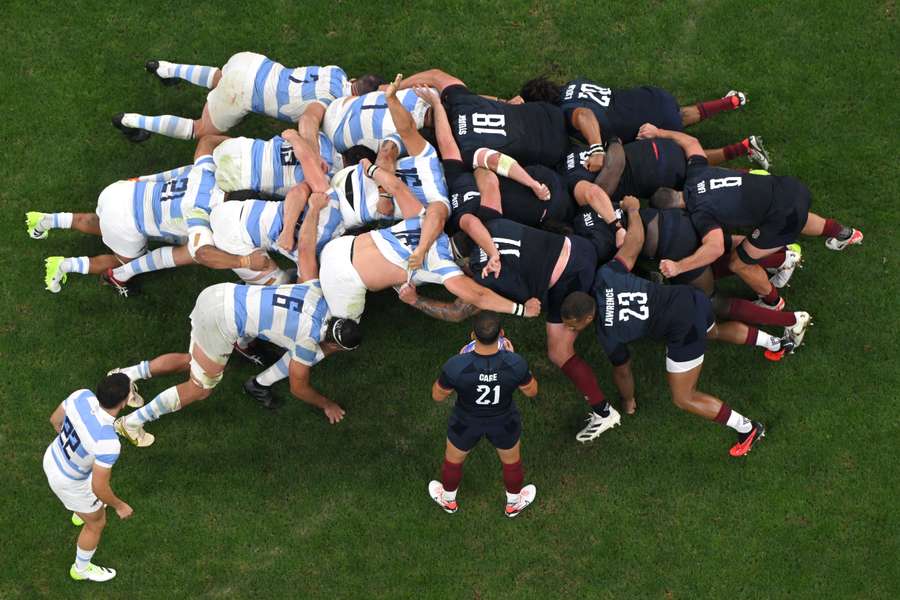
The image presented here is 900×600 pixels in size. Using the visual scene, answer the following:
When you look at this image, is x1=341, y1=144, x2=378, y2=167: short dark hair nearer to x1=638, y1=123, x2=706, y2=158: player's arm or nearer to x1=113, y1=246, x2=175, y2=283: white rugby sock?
x1=113, y1=246, x2=175, y2=283: white rugby sock

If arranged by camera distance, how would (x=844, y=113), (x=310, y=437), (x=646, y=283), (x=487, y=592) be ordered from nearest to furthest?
(x=646, y=283)
(x=487, y=592)
(x=310, y=437)
(x=844, y=113)

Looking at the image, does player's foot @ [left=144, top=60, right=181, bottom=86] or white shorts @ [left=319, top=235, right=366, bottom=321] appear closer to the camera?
white shorts @ [left=319, top=235, right=366, bottom=321]

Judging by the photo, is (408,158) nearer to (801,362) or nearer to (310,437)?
(310,437)

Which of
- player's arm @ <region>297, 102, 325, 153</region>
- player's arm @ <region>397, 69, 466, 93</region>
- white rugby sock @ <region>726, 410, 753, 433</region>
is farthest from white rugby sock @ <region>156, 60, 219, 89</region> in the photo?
white rugby sock @ <region>726, 410, 753, 433</region>

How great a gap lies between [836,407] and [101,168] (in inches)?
286

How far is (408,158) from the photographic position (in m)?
7.30

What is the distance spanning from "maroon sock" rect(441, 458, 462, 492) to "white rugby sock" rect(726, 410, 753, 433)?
7.66 ft

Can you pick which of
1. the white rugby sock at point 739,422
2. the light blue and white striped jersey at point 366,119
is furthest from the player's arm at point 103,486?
the white rugby sock at point 739,422

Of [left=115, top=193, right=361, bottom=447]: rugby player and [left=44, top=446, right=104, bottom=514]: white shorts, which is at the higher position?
[left=115, top=193, right=361, bottom=447]: rugby player

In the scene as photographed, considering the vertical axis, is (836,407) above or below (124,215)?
below

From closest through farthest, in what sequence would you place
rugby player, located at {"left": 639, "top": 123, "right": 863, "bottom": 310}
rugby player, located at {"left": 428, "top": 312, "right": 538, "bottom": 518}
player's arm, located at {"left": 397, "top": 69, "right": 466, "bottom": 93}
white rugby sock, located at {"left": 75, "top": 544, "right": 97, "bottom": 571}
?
1. rugby player, located at {"left": 428, "top": 312, "right": 538, "bottom": 518}
2. rugby player, located at {"left": 639, "top": 123, "right": 863, "bottom": 310}
3. white rugby sock, located at {"left": 75, "top": 544, "right": 97, "bottom": 571}
4. player's arm, located at {"left": 397, "top": 69, "right": 466, "bottom": 93}

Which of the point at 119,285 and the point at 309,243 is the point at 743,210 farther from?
the point at 119,285

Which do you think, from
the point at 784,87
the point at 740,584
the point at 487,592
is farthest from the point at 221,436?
the point at 784,87

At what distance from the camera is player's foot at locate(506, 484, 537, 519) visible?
7.48 meters
